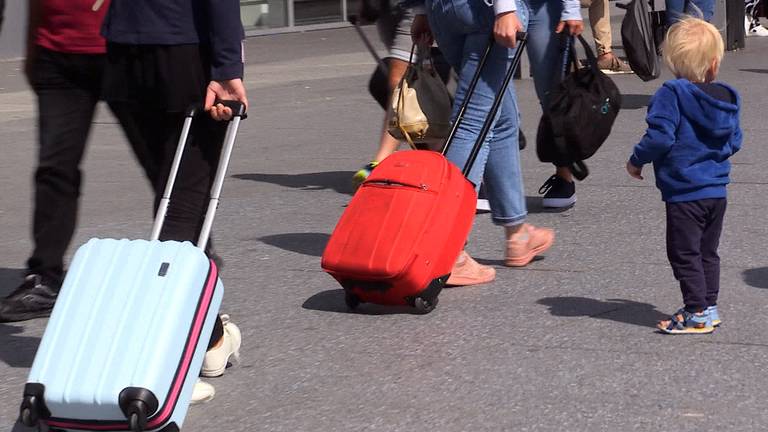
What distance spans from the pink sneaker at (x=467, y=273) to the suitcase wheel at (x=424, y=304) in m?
0.39

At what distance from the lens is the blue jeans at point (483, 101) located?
5.70 metres

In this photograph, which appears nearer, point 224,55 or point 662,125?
point 224,55

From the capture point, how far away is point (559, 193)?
289 inches

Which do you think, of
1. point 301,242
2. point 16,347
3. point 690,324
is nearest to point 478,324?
point 690,324

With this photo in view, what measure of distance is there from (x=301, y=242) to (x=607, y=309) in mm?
1889

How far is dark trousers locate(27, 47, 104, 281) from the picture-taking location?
524cm

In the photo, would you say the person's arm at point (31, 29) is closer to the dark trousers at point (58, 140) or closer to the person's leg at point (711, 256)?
the dark trousers at point (58, 140)

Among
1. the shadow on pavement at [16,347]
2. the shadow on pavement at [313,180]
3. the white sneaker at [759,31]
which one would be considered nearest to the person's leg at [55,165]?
the shadow on pavement at [16,347]

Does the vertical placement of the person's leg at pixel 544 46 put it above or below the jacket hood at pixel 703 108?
below

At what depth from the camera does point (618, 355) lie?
4.74 metres

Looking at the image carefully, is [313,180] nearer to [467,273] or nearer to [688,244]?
[467,273]

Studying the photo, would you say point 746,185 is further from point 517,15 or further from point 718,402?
point 718,402

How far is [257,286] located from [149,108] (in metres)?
1.52

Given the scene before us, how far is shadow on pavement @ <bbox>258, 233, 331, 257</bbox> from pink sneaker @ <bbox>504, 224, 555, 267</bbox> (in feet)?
3.04
